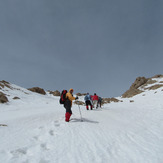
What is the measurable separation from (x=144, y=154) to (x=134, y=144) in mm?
654

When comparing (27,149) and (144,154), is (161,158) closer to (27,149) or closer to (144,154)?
(144,154)

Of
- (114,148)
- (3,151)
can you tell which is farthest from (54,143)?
(114,148)

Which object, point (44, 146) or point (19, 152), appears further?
point (44, 146)

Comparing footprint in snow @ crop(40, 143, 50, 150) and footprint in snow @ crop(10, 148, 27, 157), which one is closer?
footprint in snow @ crop(10, 148, 27, 157)

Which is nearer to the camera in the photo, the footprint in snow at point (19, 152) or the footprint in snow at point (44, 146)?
the footprint in snow at point (19, 152)

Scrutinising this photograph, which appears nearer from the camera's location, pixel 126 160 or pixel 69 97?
pixel 126 160

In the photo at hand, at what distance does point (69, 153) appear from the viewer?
2887 mm

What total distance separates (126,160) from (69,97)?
469cm

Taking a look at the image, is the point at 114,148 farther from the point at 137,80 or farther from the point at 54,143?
the point at 137,80

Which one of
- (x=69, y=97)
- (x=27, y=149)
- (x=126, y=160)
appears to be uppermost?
(x=69, y=97)

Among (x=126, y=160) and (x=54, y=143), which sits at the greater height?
(x=54, y=143)

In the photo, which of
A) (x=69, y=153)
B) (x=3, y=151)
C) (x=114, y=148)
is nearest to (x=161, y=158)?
(x=114, y=148)

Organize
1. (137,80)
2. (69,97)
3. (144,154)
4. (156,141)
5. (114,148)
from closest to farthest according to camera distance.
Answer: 1. (144,154)
2. (114,148)
3. (156,141)
4. (69,97)
5. (137,80)

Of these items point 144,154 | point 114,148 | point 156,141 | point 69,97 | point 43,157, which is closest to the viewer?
point 43,157
